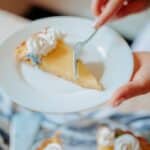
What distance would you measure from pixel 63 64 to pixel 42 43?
52 millimetres

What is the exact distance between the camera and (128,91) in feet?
1.93

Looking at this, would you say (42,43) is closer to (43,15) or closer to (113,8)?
(113,8)

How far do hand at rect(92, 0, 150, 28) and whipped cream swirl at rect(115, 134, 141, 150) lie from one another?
22 cm

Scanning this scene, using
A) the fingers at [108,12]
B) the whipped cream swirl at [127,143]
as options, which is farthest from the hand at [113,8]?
the whipped cream swirl at [127,143]

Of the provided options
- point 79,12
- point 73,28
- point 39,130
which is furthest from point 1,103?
point 79,12

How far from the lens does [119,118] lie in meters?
0.62

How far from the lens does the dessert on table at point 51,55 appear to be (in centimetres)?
65

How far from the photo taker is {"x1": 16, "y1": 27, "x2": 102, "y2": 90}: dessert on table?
653 millimetres

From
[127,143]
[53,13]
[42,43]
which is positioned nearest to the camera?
[127,143]

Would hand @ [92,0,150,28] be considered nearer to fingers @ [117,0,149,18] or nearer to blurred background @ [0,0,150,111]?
fingers @ [117,0,149,18]

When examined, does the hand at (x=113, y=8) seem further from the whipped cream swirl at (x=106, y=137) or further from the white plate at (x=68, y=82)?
the whipped cream swirl at (x=106, y=137)

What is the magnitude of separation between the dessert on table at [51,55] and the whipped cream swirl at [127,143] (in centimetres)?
12

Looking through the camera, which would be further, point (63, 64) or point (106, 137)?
point (63, 64)

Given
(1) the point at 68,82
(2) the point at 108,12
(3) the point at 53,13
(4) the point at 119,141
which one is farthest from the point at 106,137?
(3) the point at 53,13
